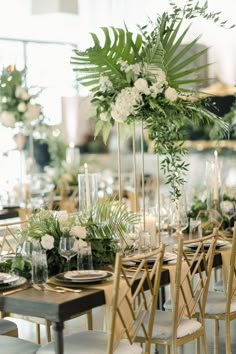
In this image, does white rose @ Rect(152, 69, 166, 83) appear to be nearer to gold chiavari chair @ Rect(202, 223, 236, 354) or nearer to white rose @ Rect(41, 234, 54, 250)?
gold chiavari chair @ Rect(202, 223, 236, 354)

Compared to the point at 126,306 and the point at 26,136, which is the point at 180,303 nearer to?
the point at 126,306

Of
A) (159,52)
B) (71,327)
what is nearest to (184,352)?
(71,327)

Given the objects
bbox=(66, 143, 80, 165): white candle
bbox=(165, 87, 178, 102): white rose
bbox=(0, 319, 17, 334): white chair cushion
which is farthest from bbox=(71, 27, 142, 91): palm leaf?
bbox=(66, 143, 80, 165): white candle

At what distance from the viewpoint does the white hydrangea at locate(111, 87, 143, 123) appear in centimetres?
489

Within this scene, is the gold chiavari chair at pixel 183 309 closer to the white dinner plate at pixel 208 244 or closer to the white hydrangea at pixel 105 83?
the white dinner plate at pixel 208 244

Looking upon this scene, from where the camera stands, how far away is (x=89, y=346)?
387 centimetres

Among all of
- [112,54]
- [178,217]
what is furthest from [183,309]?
[112,54]

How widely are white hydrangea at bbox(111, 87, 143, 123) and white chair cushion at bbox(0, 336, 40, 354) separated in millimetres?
1558

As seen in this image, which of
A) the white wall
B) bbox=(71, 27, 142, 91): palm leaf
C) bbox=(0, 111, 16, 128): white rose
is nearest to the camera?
bbox=(71, 27, 142, 91): palm leaf

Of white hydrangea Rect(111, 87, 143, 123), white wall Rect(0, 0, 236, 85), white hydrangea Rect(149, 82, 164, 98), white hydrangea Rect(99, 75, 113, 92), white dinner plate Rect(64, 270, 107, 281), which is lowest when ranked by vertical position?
white dinner plate Rect(64, 270, 107, 281)

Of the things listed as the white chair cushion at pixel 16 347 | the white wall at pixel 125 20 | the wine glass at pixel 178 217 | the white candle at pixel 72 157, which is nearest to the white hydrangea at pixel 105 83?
the wine glass at pixel 178 217

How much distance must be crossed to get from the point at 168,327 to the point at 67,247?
70 centimetres

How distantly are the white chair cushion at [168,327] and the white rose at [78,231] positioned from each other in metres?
0.62

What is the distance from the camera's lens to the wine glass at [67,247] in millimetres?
4086
